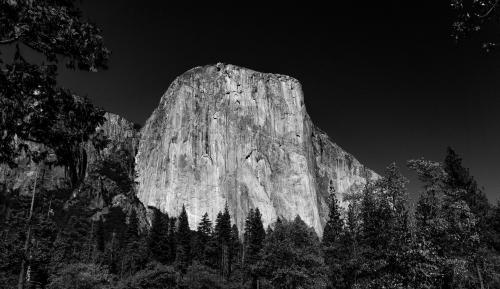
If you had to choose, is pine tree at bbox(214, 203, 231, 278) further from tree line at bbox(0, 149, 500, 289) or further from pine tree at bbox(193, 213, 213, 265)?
tree line at bbox(0, 149, 500, 289)

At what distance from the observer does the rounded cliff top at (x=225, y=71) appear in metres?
156

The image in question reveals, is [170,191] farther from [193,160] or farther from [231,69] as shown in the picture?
[231,69]

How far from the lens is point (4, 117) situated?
7.77 m

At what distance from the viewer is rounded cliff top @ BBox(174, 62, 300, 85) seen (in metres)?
156

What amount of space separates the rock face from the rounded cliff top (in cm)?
42

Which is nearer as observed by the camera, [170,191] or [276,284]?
[276,284]

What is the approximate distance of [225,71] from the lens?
155250 mm

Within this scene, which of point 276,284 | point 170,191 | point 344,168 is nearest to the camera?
point 276,284

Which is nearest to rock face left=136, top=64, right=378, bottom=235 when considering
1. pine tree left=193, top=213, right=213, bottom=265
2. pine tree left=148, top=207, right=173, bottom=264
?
pine tree left=193, top=213, right=213, bottom=265

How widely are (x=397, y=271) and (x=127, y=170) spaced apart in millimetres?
154656

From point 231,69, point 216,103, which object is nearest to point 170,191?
point 216,103

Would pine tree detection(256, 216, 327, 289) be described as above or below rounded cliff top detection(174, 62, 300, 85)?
below

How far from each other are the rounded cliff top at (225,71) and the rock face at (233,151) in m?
0.42

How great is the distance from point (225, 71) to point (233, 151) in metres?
32.4
